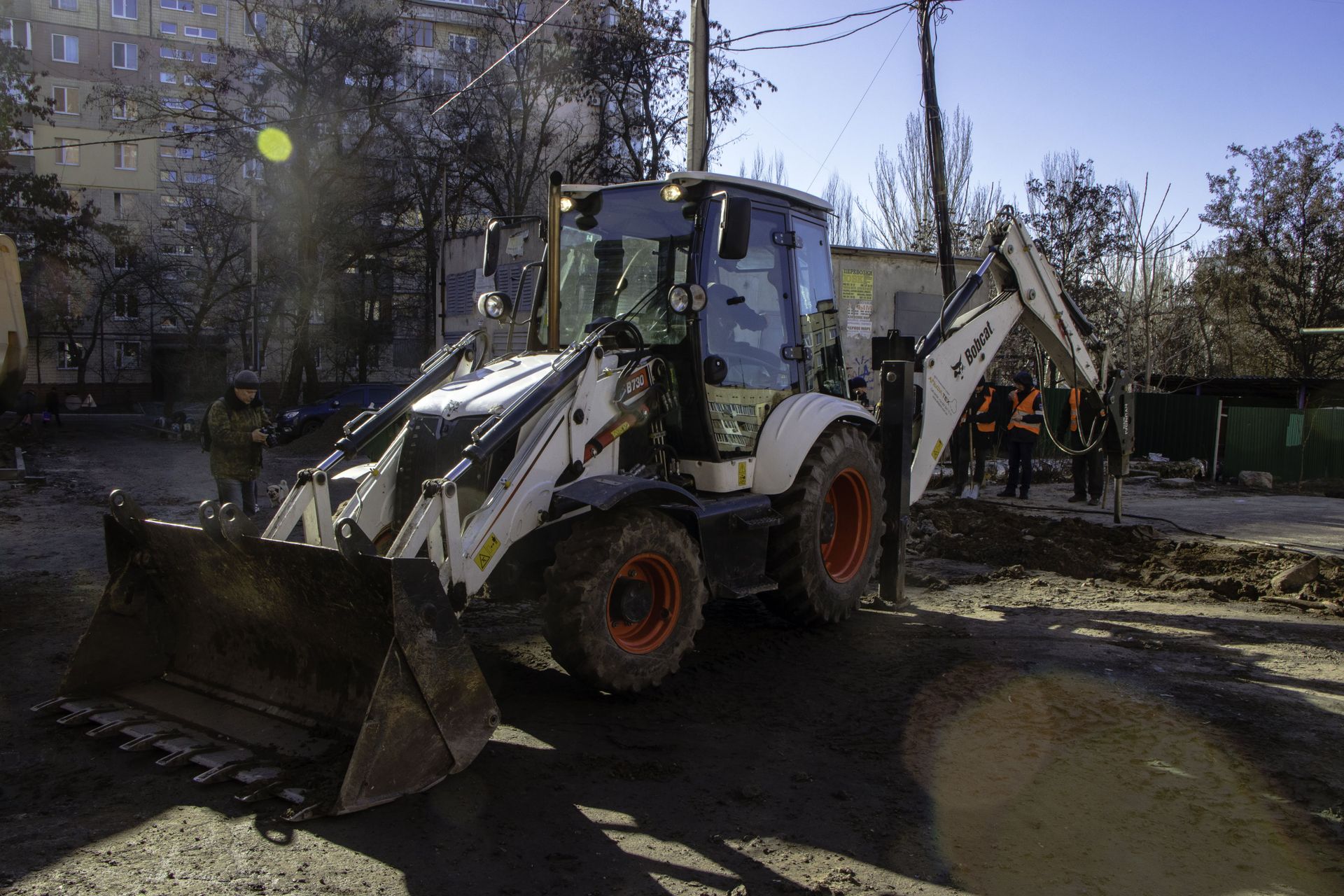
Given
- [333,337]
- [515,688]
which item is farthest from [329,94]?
[515,688]

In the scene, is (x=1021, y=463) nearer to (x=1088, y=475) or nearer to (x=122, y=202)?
(x=1088, y=475)

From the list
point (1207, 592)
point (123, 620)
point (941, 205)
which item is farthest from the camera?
point (941, 205)

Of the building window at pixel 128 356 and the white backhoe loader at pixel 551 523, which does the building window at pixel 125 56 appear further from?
the white backhoe loader at pixel 551 523

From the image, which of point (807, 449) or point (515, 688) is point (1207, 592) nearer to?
point (807, 449)

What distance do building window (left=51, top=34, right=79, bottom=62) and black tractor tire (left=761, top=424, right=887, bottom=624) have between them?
5593cm

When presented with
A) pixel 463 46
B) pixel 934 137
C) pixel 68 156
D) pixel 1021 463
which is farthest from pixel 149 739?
pixel 68 156

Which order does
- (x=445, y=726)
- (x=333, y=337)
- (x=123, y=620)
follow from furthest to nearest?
1. (x=333, y=337)
2. (x=123, y=620)
3. (x=445, y=726)

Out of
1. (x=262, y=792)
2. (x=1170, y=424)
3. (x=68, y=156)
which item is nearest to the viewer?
(x=262, y=792)

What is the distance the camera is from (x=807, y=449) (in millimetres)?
6340

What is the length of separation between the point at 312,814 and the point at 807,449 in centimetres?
361

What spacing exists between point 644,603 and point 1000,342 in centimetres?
470

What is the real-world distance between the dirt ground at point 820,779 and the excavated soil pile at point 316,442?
15040 millimetres

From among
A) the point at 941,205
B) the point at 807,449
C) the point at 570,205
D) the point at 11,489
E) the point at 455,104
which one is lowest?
the point at 11,489

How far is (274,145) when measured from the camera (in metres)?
28.2
